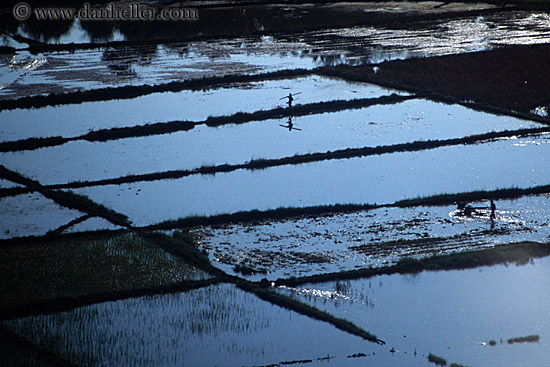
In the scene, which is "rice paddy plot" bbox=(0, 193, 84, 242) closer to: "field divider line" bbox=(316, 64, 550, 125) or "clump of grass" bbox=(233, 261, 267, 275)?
"clump of grass" bbox=(233, 261, 267, 275)

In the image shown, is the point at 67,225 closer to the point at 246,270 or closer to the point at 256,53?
the point at 246,270

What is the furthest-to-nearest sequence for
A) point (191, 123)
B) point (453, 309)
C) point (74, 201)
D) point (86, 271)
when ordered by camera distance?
point (191, 123) < point (74, 201) < point (86, 271) < point (453, 309)

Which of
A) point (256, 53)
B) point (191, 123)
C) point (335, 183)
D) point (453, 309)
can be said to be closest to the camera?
point (453, 309)

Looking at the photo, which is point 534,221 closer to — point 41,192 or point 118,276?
point 118,276

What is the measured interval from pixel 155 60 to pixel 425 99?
4.66 m

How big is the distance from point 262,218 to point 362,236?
0.98 m

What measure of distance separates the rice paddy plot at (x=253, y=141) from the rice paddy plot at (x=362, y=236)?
1675mm

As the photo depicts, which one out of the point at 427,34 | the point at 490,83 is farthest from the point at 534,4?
the point at 490,83

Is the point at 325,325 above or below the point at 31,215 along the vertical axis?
below

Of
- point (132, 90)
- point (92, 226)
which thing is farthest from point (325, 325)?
point (132, 90)

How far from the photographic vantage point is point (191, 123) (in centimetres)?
944

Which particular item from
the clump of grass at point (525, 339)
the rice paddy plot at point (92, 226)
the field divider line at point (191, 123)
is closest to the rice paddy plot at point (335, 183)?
the rice paddy plot at point (92, 226)

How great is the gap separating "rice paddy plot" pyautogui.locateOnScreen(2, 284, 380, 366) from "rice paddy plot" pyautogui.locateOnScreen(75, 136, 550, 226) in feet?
5.24

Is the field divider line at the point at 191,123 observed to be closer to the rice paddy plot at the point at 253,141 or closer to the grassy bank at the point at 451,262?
the rice paddy plot at the point at 253,141
